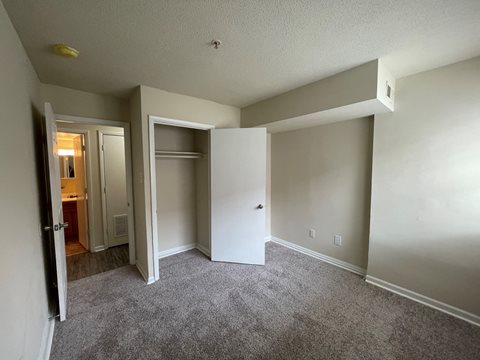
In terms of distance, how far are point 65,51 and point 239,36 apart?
139 cm

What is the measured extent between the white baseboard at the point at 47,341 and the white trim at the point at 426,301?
317cm

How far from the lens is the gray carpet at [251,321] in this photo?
1.61 metres

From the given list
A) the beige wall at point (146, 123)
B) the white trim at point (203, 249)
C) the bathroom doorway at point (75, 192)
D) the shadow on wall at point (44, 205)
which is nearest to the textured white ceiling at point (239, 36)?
the beige wall at point (146, 123)

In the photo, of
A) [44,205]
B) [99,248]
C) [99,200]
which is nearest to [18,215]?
[44,205]

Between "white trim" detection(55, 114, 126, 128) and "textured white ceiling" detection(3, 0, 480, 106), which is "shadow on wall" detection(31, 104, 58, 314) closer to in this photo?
"white trim" detection(55, 114, 126, 128)

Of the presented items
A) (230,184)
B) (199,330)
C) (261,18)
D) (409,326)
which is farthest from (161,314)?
(261,18)

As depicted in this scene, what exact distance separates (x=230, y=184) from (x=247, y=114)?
116 centimetres

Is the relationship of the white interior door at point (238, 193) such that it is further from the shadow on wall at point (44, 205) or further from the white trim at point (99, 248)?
the white trim at point (99, 248)

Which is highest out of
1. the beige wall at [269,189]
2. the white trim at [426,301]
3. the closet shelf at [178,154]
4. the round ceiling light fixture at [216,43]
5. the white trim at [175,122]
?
the round ceiling light fixture at [216,43]

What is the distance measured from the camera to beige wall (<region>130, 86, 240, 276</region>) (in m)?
2.42

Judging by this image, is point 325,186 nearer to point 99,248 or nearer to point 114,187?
point 114,187

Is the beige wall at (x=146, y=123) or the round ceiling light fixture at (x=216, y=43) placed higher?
the round ceiling light fixture at (x=216, y=43)

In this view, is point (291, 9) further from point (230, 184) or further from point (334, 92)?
point (230, 184)

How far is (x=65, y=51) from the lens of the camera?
162 centimetres
